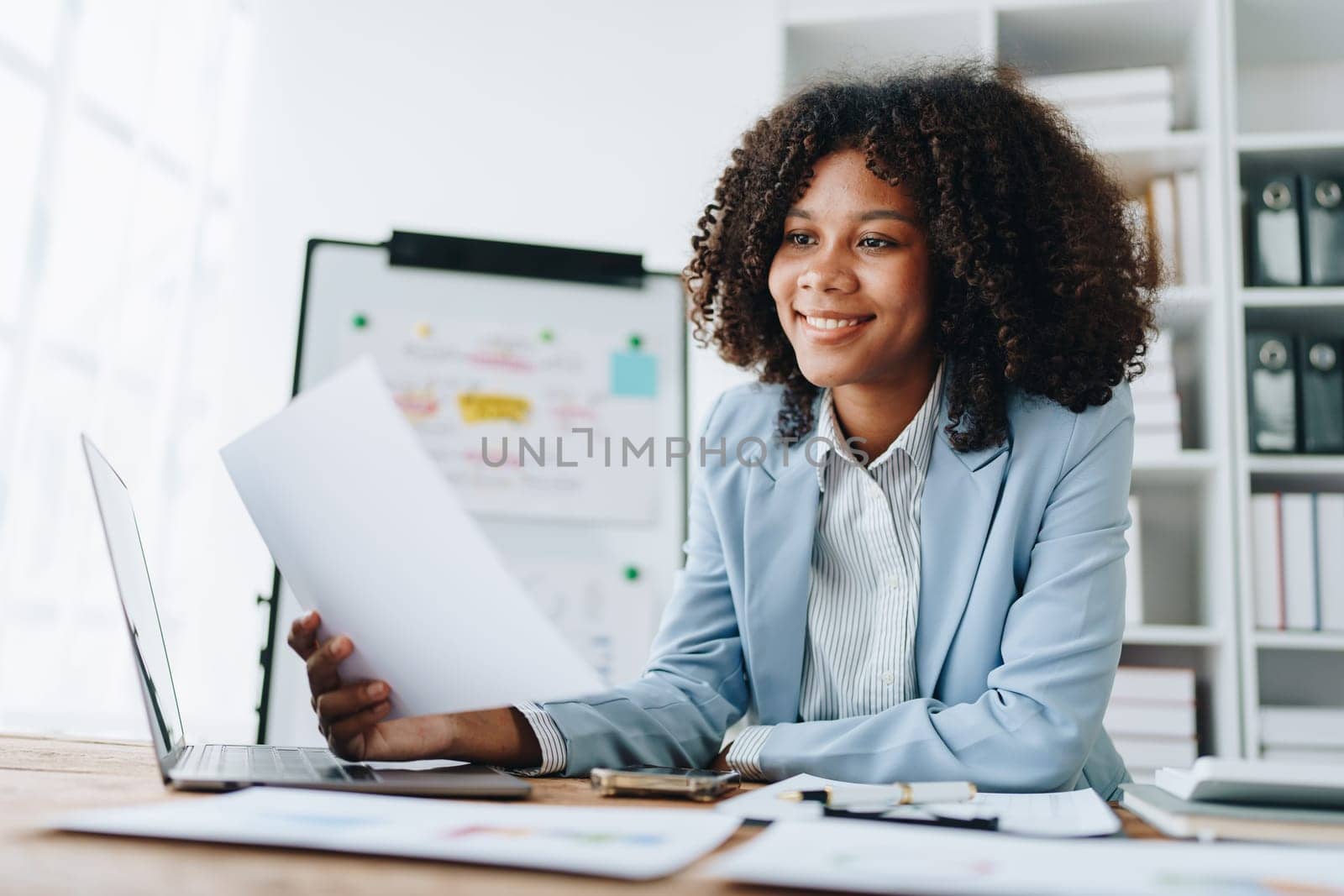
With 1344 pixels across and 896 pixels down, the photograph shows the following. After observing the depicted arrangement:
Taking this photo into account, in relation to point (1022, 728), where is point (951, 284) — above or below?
above

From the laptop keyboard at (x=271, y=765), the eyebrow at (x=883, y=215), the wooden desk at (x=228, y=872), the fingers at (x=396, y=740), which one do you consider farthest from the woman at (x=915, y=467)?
the wooden desk at (x=228, y=872)

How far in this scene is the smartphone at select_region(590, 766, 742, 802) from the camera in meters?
0.81

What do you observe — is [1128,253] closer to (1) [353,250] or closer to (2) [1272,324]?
(2) [1272,324]

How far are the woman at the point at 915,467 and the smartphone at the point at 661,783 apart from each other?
6.7 inches

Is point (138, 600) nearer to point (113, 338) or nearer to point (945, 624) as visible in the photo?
point (945, 624)

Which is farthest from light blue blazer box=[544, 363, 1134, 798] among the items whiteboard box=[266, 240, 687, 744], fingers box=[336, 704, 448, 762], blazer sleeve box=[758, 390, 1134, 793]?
whiteboard box=[266, 240, 687, 744]

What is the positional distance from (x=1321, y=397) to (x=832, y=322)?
1440 mm

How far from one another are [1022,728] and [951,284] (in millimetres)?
620

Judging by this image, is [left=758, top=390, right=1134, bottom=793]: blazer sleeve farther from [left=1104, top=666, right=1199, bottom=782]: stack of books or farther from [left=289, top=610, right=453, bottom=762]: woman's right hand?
[left=1104, top=666, right=1199, bottom=782]: stack of books

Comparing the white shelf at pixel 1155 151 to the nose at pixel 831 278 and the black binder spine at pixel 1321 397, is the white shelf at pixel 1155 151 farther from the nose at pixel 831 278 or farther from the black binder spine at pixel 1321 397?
the nose at pixel 831 278

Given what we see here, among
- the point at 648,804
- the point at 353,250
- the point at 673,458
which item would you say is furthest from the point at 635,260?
the point at 648,804

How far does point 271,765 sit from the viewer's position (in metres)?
0.84

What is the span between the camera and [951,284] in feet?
4.62

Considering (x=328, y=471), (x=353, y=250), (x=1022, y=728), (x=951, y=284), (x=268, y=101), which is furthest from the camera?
(x=268, y=101)
